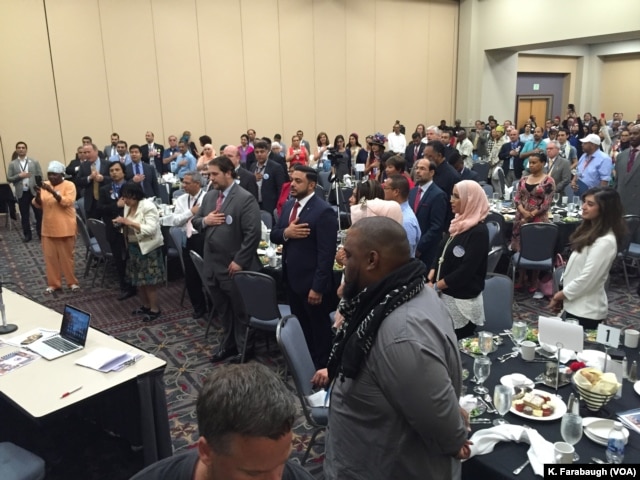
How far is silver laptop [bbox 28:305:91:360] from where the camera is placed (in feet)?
11.0

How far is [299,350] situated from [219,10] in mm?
13646

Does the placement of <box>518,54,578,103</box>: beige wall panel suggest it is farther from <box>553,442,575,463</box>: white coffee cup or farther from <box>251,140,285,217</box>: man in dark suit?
<box>553,442,575,463</box>: white coffee cup

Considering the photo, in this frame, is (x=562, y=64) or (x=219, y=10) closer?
(x=219, y=10)

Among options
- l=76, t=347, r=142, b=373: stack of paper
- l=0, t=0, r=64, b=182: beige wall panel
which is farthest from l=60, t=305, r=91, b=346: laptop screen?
l=0, t=0, r=64, b=182: beige wall panel

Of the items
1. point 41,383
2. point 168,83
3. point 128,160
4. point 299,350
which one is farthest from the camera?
point 168,83

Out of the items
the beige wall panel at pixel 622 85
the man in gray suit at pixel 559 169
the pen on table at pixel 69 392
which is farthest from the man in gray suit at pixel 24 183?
the beige wall panel at pixel 622 85

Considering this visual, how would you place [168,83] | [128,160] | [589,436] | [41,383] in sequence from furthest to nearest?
[168,83] < [128,160] < [41,383] < [589,436]

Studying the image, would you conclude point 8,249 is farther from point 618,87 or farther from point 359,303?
point 618,87

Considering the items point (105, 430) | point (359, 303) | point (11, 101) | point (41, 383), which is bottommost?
point (105, 430)

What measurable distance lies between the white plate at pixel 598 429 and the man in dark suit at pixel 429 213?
2719 millimetres

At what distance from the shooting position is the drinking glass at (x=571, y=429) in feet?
7.28

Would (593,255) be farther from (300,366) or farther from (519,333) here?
(300,366)

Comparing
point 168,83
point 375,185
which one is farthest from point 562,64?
point 375,185

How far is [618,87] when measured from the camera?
78.1 ft
